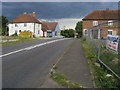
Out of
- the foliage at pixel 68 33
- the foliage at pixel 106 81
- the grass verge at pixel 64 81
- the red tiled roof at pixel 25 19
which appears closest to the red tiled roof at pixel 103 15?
the red tiled roof at pixel 25 19

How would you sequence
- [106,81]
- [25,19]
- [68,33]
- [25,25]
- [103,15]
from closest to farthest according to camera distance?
[106,81] → [103,15] → [25,25] → [25,19] → [68,33]

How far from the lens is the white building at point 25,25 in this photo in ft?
202

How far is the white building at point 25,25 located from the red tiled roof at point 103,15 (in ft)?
57.6

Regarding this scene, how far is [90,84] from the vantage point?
5.64 metres

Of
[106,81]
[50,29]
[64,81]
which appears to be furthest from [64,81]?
[50,29]

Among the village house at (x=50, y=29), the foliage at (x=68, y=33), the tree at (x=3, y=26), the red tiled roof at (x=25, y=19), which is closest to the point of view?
the red tiled roof at (x=25, y=19)

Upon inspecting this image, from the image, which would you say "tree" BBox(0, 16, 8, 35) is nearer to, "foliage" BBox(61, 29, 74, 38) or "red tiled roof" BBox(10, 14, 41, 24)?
"red tiled roof" BBox(10, 14, 41, 24)

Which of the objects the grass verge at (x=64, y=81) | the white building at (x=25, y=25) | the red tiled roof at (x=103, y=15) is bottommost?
the grass verge at (x=64, y=81)

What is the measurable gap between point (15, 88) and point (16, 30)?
6044cm

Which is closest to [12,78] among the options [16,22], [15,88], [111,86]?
[15,88]

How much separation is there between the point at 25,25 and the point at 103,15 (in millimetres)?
26067

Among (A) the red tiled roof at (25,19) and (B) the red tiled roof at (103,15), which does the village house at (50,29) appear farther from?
(B) the red tiled roof at (103,15)

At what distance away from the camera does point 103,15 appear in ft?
180

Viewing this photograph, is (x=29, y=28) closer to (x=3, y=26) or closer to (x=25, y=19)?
(x=25, y=19)
